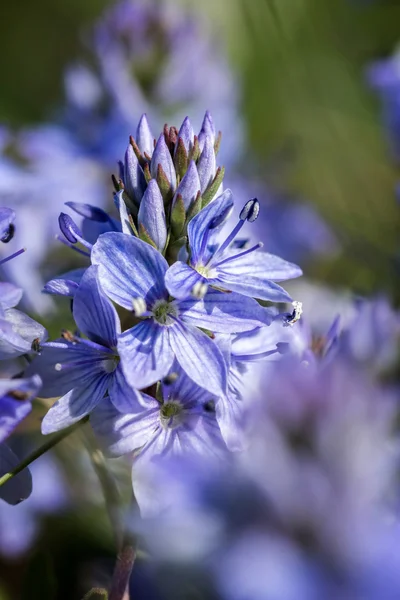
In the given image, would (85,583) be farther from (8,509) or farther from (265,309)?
(265,309)

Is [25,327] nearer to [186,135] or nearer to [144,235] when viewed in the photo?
[144,235]

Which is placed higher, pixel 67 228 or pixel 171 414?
pixel 67 228

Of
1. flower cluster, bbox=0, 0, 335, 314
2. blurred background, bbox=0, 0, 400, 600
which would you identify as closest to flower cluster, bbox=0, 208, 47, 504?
blurred background, bbox=0, 0, 400, 600

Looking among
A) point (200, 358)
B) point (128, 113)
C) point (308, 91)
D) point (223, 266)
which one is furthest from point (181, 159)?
point (308, 91)

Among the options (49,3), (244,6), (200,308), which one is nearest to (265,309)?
(200,308)

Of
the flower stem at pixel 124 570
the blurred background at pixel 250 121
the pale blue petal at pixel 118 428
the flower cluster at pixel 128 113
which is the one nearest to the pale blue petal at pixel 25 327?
the pale blue petal at pixel 118 428

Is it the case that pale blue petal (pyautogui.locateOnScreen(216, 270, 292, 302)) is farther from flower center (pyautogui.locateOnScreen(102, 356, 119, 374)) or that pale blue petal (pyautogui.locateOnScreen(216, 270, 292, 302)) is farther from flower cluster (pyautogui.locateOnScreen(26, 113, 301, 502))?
flower center (pyautogui.locateOnScreen(102, 356, 119, 374))
